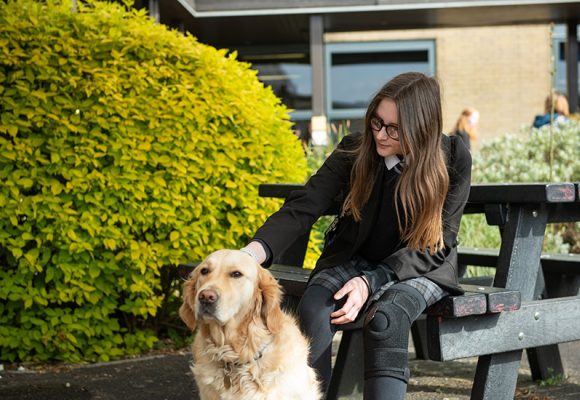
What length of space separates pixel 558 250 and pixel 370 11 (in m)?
6.33

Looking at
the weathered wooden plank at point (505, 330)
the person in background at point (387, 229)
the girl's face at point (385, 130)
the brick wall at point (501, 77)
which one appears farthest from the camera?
the brick wall at point (501, 77)

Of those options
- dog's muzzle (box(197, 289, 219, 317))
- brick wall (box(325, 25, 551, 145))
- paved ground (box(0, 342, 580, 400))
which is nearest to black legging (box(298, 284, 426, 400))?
dog's muzzle (box(197, 289, 219, 317))

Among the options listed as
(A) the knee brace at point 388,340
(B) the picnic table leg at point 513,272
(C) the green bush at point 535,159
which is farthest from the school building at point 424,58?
(A) the knee brace at point 388,340

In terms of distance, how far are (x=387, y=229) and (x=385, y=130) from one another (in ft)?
1.42

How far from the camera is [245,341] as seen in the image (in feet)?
10.3

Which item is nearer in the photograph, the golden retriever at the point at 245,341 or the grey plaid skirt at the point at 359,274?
the golden retriever at the point at 245,341

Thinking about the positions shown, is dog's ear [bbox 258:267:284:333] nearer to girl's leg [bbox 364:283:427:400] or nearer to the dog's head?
the dog's head

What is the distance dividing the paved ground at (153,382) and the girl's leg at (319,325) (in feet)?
4.29

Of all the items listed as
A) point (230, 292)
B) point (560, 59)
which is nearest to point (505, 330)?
point (230, 292)

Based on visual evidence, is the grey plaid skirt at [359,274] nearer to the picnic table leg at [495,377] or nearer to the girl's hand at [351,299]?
the girl's hand at [351,299]

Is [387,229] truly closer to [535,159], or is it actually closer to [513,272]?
[513,272]

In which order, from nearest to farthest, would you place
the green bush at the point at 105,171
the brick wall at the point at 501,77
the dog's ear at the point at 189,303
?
the dog's ear at the point at 189,303 < the green bush at the point at 105,171 < the brick wall at the point at 501,77

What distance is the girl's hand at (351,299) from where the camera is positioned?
135 inches

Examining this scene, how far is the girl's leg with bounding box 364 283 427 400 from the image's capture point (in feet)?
10.6
